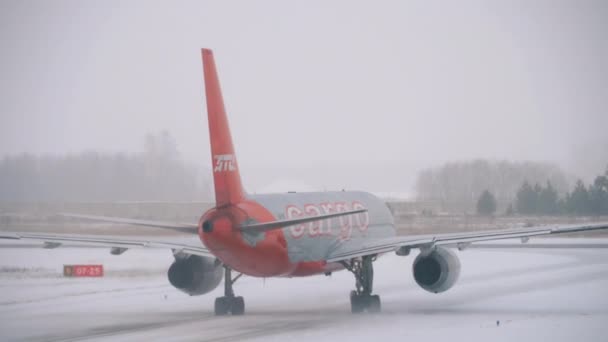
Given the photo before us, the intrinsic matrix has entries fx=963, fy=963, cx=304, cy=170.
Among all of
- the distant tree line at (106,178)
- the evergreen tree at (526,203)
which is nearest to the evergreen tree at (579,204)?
the evergreen tree at (526,203)

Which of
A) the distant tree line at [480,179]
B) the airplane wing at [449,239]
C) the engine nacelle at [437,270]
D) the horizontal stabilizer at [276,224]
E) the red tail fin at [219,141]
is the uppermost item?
the distant tree line at [480,179]

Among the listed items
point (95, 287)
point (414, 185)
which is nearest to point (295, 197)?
point (95, 287)

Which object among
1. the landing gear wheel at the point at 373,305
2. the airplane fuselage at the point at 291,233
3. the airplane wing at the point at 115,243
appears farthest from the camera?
the airplane wing at the point at 115,243

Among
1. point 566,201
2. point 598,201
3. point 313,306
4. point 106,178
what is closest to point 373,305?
point 313,306

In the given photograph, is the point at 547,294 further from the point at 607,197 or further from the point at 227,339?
the point at 607,197

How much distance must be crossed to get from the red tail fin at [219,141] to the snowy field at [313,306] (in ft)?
11.6

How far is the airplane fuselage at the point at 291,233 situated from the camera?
24.3 metres

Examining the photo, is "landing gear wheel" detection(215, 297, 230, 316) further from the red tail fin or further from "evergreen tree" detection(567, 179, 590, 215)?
"evergreen tree" detection(567, 179, 590, 215)

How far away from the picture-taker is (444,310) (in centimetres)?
2862

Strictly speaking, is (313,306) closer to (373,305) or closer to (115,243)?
(373,305)

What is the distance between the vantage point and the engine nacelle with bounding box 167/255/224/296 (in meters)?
28.7

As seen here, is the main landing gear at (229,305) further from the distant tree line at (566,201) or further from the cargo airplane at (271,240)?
the distant tree line at (566,201)

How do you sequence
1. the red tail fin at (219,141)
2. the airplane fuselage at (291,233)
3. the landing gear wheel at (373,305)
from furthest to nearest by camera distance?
the landing gear wheel at (373,305)
the airplane fuselage at (291,233)
the red tail fin at (219,141)

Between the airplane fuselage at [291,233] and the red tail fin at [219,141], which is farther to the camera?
the airplane fuselage at [291,233]
